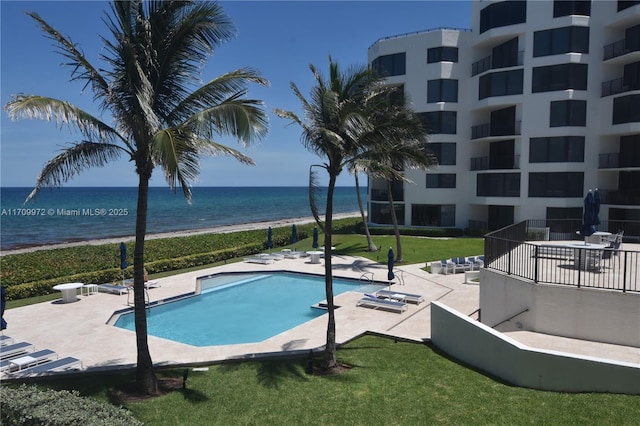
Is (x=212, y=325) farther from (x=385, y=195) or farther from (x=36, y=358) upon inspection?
(x=385, y=195)

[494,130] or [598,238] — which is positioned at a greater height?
[494,130]

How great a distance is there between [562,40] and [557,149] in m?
7.86

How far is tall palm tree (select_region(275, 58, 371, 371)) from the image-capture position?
10773 millimetres

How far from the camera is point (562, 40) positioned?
32.9 metres

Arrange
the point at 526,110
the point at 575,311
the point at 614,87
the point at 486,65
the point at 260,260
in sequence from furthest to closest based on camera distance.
Result: 1. the point at 486,65
2. the point at 526,110
3. the point at 614,87
4. the point at 260,260
5. the point at 575,311

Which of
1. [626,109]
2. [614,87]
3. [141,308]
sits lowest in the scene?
[141,308]

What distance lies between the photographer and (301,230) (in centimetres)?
3938

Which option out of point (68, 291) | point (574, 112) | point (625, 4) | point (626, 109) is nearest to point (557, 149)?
point (574, 112)

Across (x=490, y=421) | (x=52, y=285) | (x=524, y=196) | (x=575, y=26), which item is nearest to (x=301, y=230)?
(x=524, y=196)

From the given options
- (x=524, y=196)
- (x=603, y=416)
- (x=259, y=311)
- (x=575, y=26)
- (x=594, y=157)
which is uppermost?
(x=575, y=26)

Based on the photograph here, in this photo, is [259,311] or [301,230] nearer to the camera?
[259,311]

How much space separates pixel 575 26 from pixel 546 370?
31839 mm

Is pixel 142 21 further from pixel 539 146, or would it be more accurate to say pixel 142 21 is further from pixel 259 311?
pixel 539 146

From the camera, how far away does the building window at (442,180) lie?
40000mm
